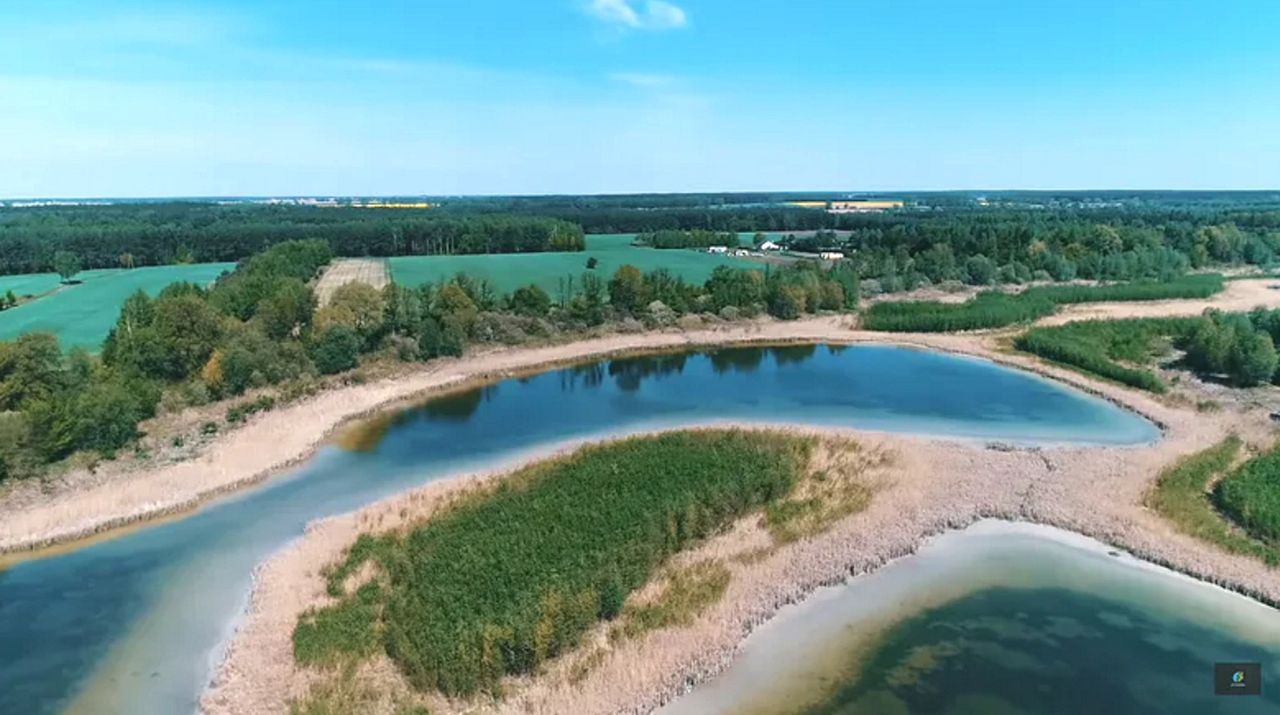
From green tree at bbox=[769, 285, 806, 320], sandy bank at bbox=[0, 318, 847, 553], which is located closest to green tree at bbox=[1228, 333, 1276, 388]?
green tree at bbox=[769, 285, 806, 320]

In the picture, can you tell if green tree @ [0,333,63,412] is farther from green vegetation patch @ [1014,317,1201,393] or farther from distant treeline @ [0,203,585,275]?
distant treeline @ [0,203,585,275]

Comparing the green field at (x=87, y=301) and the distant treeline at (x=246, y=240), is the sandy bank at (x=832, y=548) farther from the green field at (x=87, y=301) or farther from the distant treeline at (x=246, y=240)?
the distant treeline at (x=246, y=240)

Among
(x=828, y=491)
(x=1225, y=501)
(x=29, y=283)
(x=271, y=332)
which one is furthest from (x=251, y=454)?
(x=29, y=283)

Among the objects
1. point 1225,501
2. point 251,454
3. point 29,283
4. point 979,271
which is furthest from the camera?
point 29,283

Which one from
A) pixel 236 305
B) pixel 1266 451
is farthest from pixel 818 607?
pixel 236 305

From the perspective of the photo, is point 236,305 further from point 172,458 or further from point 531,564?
point 531,564

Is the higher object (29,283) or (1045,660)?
(29,283)

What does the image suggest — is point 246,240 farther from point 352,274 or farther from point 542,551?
point 542,551
